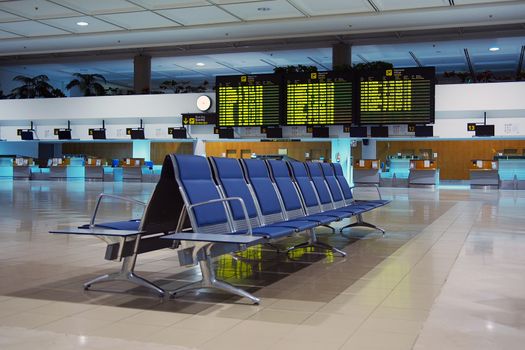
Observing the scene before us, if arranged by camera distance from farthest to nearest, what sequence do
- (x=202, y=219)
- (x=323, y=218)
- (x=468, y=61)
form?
(x=468, y=61) < (x=323, y=218) < (x=202, y=219)

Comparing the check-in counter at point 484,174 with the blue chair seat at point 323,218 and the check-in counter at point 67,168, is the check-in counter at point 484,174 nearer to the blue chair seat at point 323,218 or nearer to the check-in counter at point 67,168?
the check-in counter at point 67,168

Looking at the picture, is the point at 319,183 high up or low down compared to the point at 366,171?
up

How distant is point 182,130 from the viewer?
2062 centimetres

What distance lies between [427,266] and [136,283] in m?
2.75

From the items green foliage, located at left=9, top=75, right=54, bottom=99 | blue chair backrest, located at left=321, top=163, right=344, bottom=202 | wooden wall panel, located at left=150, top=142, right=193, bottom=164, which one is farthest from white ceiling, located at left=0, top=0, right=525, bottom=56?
wooden wall panel, located at left=150, top=142, right=193, bottom=164

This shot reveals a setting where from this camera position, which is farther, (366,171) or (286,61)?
(366,171)

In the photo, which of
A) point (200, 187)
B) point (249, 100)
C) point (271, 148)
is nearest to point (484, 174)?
point (249, 100)

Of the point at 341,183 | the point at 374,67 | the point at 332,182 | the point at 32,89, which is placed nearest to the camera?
the point at 332,182

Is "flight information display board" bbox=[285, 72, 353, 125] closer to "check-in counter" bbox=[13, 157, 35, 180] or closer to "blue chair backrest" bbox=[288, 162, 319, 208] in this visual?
"blue chair backrest" bbox=[288, 162, 319, 208]

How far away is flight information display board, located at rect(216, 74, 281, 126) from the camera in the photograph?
17547mm

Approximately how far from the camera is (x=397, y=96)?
16.5 meters

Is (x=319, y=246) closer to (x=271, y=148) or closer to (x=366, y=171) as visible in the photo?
(x=366, y=171)

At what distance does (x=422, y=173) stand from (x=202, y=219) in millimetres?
20708

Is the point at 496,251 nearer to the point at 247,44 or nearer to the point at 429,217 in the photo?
the point at 429,217
